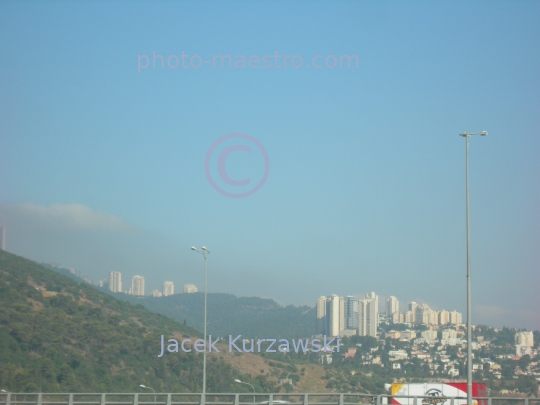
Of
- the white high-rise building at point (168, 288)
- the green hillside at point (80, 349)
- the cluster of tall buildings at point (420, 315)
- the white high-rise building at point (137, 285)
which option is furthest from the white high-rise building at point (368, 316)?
the white high-rise building at point (137, 285)

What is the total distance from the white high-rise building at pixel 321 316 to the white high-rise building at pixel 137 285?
39.1 m

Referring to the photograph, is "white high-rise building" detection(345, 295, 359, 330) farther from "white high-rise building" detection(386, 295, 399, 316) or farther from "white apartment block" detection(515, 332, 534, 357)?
"white apartment block" detection(515, 332, 534, 357)

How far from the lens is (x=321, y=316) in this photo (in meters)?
91.1

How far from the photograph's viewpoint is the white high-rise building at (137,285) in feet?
393

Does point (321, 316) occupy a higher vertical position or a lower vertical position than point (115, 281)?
lower

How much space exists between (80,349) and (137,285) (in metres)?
66.1

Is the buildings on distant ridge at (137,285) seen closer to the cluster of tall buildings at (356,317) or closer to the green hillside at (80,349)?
the cluster of tall buildings at (356,317)

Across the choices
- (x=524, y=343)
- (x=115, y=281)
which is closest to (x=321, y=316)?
(x=524, y=343)

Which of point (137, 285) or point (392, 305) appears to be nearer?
point (392, 305)

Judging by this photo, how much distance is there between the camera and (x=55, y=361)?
55.3 meters

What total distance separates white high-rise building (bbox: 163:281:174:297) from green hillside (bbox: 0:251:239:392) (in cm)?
4226

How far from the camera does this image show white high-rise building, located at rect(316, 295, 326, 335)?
289ft

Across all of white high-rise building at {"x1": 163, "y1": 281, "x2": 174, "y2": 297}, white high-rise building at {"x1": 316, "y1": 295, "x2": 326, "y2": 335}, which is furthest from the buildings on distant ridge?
white high-rise building at {"x1": 316, "y1": 295, "x2": 326, "y2": 335}

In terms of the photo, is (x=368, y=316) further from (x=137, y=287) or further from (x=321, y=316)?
(x=137, y=287)
